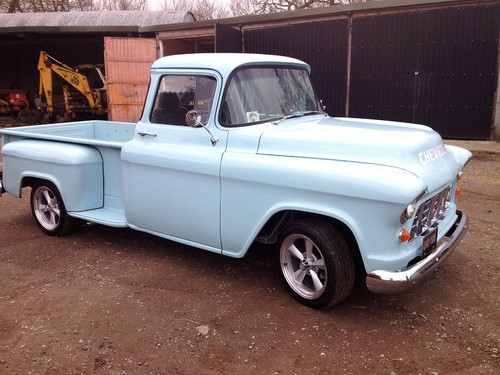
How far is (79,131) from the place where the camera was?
21.5 ft

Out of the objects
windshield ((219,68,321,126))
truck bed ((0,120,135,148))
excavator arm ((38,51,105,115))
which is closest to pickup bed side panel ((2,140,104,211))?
truck bed ((0,120,135,148))

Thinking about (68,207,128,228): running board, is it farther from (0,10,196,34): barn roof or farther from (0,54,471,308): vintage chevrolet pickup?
(0,10,196,34): barn roof

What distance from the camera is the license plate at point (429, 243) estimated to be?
11.6 feet

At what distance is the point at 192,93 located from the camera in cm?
436

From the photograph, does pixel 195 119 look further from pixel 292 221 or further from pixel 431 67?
pixel 431 67

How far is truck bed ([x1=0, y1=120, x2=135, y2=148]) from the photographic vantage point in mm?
5805

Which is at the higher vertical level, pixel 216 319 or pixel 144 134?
pixel 144 134

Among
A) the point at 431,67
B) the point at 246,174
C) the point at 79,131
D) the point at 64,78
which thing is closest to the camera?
the point at 246,174

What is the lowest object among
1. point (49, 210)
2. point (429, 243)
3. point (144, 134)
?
point (49, 210)

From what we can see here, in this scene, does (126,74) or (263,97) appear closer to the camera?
A: (263,97)

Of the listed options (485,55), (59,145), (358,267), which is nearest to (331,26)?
(485,55)

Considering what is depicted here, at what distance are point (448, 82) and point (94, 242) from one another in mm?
9154

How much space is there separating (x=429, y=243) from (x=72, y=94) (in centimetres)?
1688

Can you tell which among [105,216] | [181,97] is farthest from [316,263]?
[105,216]
